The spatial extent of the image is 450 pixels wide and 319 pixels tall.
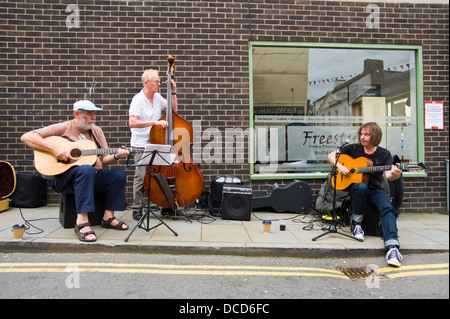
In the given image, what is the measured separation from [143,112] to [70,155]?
4.21 feet

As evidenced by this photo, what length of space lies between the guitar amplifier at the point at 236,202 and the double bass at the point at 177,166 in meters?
0.62

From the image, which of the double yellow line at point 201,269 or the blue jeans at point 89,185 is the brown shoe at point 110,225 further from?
the double yellow line at point 201,269

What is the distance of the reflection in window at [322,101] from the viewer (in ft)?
21.6

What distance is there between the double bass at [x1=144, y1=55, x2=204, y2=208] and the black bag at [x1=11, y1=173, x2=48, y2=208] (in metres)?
2.47

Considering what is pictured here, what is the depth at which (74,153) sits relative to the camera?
4242 millimetres

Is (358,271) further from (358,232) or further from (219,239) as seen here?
(219,239)

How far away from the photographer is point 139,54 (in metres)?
6.22

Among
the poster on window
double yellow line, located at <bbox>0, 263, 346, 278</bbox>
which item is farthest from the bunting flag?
double yellow line, located at <bbox>0, 263, 346, 278</bbox>

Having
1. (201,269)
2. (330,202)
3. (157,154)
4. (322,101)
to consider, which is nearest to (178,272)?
(201,269)

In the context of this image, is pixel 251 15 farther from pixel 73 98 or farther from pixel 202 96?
pixel 73 98

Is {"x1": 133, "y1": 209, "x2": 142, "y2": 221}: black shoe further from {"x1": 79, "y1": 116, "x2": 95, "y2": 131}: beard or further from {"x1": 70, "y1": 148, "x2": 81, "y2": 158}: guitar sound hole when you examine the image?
{"x1": 79, "y1": 116, "x2": 95, "y2": 131}: beard

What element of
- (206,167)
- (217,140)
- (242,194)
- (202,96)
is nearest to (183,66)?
(202,96)

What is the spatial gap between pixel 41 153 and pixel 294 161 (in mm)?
4422

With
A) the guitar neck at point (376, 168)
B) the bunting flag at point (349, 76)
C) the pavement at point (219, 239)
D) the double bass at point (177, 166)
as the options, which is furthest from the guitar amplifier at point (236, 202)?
the bunting flag at point (349, 76)
